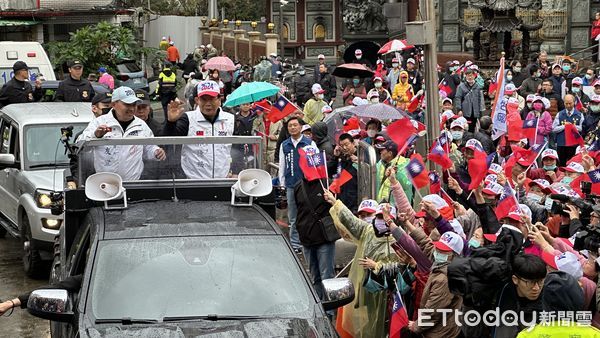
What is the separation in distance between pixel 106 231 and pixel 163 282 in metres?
0.73

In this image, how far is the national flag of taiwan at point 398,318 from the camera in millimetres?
8844

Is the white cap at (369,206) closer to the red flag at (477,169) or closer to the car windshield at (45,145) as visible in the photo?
the red flag at (477,169)

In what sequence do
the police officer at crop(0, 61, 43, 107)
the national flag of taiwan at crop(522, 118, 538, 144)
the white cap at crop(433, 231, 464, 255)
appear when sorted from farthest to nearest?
the police officer at crop(0, 61, 43, 107) → the national flag of taiwan at crop(522, 118, 538, 144) → the white cap at crop(433, 231, 464, 255)

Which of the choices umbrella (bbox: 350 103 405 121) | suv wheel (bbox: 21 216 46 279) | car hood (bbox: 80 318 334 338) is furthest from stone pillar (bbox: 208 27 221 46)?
car hood (bbox: 80 318 334 338)

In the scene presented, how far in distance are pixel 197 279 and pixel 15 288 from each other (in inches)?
236

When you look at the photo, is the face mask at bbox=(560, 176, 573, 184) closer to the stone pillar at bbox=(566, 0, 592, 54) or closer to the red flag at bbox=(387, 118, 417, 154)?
the red flag at bbox=(387, 118, 417, 154)

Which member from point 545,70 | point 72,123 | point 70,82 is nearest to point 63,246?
point 72,123

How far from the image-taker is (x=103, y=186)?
27.7ft

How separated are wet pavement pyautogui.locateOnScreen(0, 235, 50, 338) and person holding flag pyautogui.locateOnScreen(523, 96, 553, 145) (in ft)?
22.9

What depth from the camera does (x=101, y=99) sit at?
12938mm

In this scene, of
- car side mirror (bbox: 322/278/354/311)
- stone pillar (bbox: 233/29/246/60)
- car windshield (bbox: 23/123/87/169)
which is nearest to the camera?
car side mirror (bbox: 322/278/354/311)

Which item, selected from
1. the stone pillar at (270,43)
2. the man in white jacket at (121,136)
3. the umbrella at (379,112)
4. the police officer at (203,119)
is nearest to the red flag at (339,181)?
the police officer at (203,119)

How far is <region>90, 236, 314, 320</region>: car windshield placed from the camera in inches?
277

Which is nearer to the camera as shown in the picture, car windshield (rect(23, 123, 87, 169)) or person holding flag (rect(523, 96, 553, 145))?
car windshield (rect(23, 123, 87, 169))
